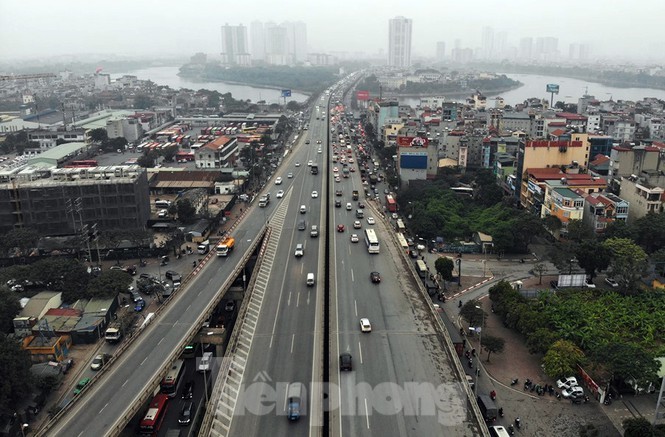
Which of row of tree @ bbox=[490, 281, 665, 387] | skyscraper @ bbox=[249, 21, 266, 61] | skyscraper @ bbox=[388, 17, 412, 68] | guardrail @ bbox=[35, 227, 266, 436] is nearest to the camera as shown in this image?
guardrail @ bbox=[35, 227, 266, 436]

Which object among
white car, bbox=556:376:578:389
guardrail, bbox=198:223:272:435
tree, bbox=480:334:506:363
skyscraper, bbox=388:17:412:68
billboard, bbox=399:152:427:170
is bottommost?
white car, bbox=556:376:578:389

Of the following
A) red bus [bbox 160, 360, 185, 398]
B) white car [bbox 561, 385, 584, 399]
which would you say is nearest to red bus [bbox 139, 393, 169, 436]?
red bus [bbox 160, 360, 185, 398]

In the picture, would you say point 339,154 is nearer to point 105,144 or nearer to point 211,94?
point 105,144

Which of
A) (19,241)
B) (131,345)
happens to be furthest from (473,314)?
(19,241)

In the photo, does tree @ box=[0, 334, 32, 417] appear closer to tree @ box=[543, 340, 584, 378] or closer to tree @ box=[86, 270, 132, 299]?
tree @ box=[86, 270, 132, 299]

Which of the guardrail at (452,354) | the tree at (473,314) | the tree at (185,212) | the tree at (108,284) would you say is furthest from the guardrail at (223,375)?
the tree at (185,212)

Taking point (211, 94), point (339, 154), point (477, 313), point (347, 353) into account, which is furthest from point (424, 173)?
point (211, 94)
